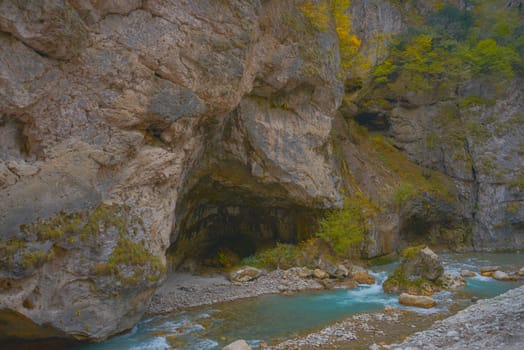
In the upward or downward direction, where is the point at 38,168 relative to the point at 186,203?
upward

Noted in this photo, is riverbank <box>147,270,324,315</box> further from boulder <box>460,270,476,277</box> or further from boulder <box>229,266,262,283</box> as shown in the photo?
boulder <box>460,270,476,277</box>

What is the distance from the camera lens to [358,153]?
23500mm

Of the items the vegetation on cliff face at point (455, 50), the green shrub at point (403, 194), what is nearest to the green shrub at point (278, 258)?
the green shrub at point (403, 194)

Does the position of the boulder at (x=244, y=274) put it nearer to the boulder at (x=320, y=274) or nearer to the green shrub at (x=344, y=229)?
the boulder at (x=320, y=274)

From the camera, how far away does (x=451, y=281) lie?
14.3m

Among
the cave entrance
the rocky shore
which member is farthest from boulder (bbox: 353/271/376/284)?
the rocky shore

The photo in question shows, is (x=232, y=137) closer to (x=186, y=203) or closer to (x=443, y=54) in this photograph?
(x=186, y=203)

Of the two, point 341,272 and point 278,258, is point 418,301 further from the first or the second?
point 278,258

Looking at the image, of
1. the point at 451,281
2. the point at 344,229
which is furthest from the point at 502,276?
the point at 344,229

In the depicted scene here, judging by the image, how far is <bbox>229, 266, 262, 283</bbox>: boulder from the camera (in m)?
→ 15.3

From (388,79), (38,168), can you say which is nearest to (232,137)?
(38,168)

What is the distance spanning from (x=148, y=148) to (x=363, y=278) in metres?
9.84

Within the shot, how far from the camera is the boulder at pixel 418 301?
11484 millimetres

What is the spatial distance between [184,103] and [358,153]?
14884mm
